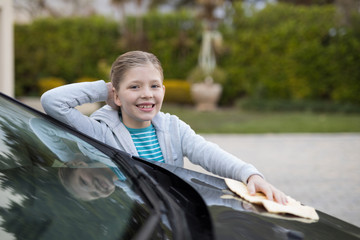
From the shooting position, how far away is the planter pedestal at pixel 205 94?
14508 millimetres

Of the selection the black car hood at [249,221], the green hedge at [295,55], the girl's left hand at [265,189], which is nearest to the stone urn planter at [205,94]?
the green hedge at [295,55]

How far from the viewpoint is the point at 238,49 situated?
15.4 meters

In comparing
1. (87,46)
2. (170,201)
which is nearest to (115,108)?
(170,201)

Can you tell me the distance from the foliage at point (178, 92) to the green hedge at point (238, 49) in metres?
1.08

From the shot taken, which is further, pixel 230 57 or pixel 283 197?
pixel 230 57

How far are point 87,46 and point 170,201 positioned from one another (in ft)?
55.8

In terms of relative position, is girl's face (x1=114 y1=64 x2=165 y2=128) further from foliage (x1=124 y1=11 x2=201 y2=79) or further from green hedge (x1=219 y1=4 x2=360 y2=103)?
foliage (x1=124 y1=11 x2=201 y2=79)

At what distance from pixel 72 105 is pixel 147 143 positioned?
36 cm

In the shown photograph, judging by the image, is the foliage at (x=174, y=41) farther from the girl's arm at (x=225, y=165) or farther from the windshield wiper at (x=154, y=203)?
the windshield wiper at (x=154, y=203)

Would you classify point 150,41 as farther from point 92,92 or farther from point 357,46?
point 92,92

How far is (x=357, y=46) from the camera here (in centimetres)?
1349

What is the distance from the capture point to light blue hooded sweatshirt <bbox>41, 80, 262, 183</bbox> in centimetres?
175

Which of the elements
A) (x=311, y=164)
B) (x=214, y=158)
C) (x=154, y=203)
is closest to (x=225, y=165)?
(x=214, y=158)

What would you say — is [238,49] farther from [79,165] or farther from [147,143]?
[79,165]
